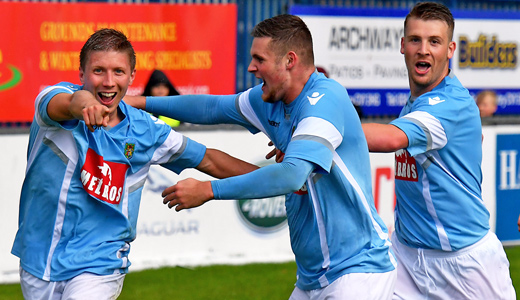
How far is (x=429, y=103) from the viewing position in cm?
518

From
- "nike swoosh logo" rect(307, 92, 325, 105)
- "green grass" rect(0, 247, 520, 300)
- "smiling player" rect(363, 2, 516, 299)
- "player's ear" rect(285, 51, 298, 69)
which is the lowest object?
"green grass" rect(0, 247, 520, 300)

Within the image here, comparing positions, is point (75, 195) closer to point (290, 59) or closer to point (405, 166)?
point (290, 59)

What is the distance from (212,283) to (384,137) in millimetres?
3927

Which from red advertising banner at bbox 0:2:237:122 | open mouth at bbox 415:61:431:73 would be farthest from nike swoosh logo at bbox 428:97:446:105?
red advertising banner at bbox 0:2:237:122

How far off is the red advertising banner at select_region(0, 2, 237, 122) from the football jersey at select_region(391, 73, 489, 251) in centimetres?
571

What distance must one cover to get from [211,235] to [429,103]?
163 inches

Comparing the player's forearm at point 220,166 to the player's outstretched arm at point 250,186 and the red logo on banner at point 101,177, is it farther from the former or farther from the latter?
the player's outstretched arm at point 250,186

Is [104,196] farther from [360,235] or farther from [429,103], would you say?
[429,103]

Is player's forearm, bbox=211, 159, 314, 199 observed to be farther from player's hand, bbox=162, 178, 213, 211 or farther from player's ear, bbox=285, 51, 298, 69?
player's ear, bbox=285, 51, 298, 69

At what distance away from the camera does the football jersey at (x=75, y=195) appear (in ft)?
14.8

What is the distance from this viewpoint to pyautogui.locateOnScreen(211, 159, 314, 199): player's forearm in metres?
4.05

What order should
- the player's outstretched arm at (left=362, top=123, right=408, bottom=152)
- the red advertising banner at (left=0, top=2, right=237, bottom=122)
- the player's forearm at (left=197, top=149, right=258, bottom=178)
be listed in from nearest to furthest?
the player's outstretched arm at (left=362, top=123, right=408, bottom=152), the player's forearm at (left=197, top=149, right=258, bottom=178), the red advertising banner at (left=0, top=2, right=237, bottom=122)

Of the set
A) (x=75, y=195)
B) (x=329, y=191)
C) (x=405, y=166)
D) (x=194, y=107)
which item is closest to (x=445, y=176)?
(x=405, y=166)

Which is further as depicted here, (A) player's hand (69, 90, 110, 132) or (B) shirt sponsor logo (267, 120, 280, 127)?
(B) shirt sponsor logo (267, 120, 280, 127)
